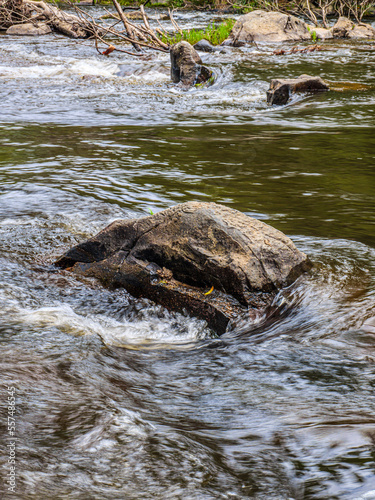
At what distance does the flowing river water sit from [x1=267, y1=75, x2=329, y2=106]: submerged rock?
1.74 meters

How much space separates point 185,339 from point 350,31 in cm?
1802

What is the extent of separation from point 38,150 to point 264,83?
19.5 ft

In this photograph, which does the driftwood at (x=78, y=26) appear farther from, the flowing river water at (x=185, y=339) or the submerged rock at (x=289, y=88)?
the flowing river water at (x=185, y=339)

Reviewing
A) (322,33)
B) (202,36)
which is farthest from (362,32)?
(202,36)

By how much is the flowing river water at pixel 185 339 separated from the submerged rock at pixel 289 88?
1737 mm

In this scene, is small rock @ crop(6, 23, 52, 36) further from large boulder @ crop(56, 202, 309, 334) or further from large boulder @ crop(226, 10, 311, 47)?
large boulder @ crop(56, 202, 309, 334)

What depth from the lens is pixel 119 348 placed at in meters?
3.00

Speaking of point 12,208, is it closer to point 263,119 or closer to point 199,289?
point 199,289

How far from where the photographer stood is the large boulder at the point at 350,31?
18047 millimetres

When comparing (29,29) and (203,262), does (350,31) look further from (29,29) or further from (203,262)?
(203,262)

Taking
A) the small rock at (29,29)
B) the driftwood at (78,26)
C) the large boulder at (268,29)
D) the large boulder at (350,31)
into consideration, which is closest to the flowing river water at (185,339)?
the driftwood at (78,26)

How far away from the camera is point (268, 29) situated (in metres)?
17.4

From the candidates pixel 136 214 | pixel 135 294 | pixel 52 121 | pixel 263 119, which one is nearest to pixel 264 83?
pixel 263 119

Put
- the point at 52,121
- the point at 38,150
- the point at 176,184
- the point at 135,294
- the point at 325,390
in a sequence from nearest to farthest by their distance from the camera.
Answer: the point at 325,390, the point at 135,294, the point at 176,184, the point at 38,150, the point at 52,121
